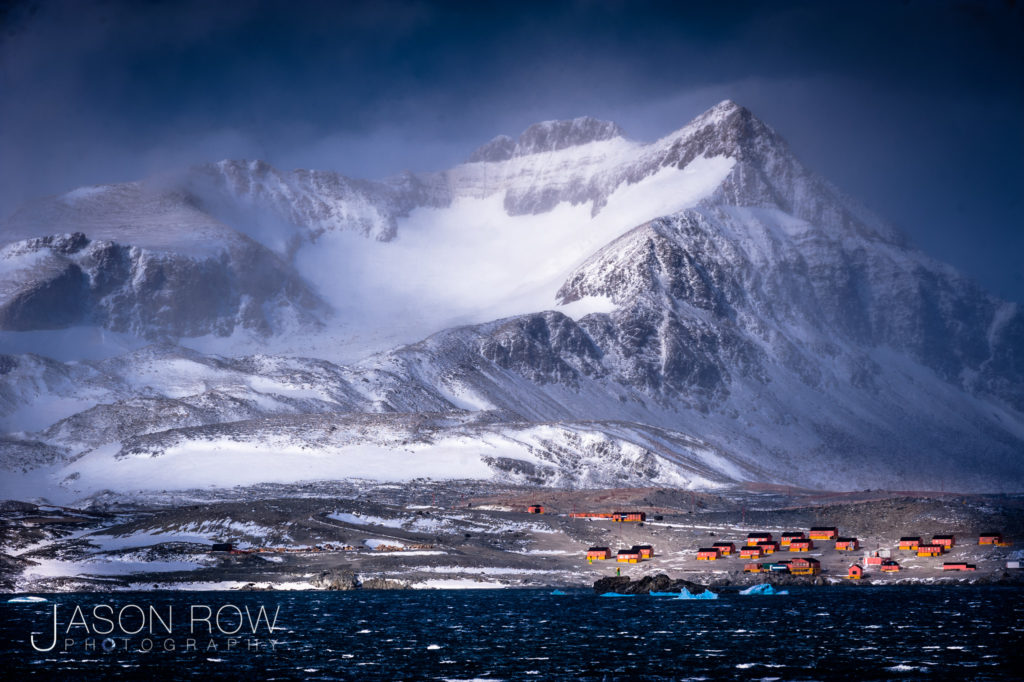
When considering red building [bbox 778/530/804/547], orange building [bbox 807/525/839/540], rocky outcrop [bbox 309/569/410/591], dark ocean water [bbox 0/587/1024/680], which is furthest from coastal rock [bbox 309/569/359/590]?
orange building [bbox 807/525/839/540]

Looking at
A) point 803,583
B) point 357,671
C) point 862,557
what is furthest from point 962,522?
point 357,671

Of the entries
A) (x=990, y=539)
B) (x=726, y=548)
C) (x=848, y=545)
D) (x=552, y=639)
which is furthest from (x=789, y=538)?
(x=552, y=639)

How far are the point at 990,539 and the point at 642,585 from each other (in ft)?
166

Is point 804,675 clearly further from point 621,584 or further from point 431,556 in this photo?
point 431,556

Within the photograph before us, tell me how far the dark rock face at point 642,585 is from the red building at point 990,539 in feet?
144

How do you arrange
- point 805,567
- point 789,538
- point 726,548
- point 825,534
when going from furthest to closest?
point 825,534 → point 789,538 → point 726,548 → point 805,567

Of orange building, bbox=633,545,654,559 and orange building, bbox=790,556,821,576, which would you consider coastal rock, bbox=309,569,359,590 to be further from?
orange building, bbox=790,556,821,576

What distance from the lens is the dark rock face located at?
6521 inches

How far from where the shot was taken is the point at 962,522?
7746 inches

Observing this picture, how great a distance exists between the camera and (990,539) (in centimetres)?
18212

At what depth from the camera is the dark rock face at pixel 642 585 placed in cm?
16562

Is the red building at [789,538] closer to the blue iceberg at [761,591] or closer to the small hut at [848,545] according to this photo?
the small hut at [848,545]

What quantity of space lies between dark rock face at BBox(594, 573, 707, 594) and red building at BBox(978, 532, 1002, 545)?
144ft

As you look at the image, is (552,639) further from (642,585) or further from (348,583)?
(348,583)
